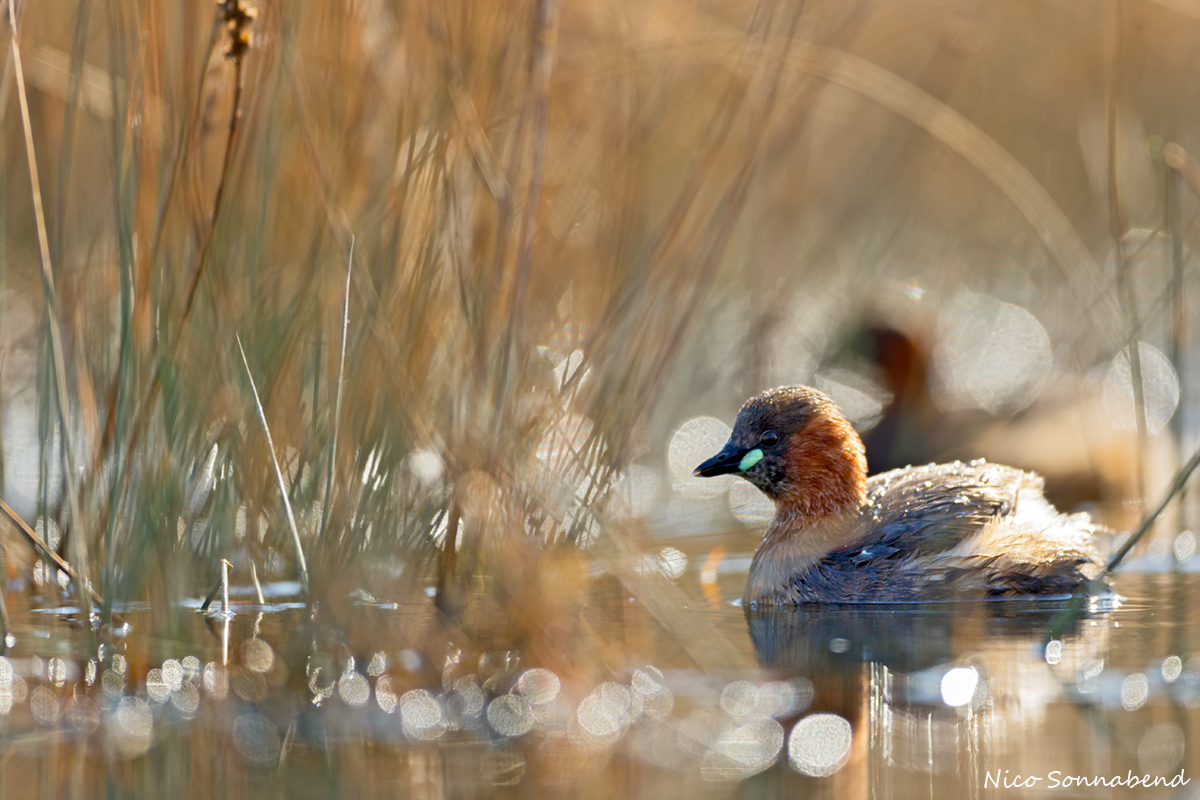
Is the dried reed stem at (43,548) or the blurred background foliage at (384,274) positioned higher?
the blurred background foliage at (384,274)

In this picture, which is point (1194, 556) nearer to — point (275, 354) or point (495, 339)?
point (495, 339)

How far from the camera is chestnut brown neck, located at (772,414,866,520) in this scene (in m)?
6.31

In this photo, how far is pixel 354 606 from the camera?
3867 millimetres

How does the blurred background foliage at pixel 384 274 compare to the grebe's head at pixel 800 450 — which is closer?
the blurred background foliage at pixel 384 274

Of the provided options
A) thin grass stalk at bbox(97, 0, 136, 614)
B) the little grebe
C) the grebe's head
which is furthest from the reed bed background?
the grebe's head

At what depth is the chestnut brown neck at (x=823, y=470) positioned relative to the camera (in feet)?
20.7

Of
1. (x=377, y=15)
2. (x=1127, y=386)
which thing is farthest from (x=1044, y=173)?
(x=377, y=15)

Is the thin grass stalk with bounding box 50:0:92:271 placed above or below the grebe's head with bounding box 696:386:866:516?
above

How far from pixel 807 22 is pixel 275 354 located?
343 cm

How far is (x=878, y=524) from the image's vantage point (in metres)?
6.05

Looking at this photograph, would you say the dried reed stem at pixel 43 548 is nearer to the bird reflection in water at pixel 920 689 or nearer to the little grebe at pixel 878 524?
the bird reflection in water at pixel 920 689

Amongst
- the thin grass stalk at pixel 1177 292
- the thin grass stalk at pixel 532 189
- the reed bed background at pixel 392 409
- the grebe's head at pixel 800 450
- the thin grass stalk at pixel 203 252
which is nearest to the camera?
the reed bed background at pixel 392 409

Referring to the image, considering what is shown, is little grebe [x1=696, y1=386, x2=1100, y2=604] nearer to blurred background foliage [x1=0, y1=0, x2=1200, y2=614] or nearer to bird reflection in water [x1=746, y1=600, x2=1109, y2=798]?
bird reflection in water [x1=746, y1=600, x2=1109, y2=798]

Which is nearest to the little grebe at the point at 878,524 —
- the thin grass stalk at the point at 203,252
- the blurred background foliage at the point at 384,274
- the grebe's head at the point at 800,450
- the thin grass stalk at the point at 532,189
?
the grebe's head at the point at 800,450
